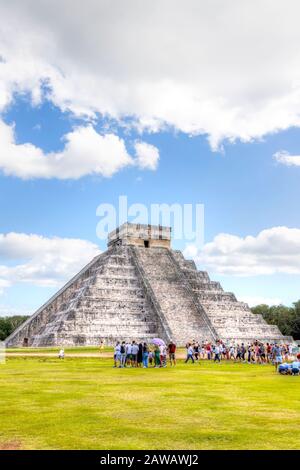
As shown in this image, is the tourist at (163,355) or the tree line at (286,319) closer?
the tourist at (163,355)

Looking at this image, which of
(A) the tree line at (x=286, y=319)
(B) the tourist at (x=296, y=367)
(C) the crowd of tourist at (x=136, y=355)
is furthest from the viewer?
(A) the tree line at (x=286, y=319)

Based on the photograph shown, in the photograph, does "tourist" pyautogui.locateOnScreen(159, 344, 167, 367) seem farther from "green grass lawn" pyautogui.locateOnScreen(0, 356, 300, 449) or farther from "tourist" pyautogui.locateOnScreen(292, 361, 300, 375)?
"green grass lawn" pyautogui.locateOnScreen(0, 356, 300, 449)

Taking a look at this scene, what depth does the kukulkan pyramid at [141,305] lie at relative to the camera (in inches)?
1329

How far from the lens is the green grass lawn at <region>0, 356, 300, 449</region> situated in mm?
6730

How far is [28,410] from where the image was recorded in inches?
357

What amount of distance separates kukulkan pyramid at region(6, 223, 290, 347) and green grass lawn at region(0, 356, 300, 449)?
1885 centimetres

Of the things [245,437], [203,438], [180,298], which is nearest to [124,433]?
[203,438]

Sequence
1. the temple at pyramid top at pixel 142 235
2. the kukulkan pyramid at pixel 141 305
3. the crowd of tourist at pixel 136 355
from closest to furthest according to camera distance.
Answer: the crowd of tourist at pixel 136 355, the kukulkan pyramid at pixel 141 305, the temple at pyramid top at pixel 142 235

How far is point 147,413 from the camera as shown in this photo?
8.85m

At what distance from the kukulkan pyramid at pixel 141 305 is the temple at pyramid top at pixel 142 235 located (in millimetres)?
60

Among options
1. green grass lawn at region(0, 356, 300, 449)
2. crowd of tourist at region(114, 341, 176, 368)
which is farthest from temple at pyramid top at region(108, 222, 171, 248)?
green grass lawn at region(0, 356, 300, 449)

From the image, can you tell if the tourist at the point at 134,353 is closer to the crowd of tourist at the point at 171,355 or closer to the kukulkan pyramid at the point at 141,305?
the crowd of tourist at the point at 171,355

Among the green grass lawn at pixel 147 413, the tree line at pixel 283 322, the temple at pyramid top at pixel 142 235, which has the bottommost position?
the green grass lawn at pixel 147 413

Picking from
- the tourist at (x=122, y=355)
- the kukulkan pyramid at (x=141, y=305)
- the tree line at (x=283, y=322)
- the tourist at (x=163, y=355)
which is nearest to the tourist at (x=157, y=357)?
the tourist at (x=163, y=355)
